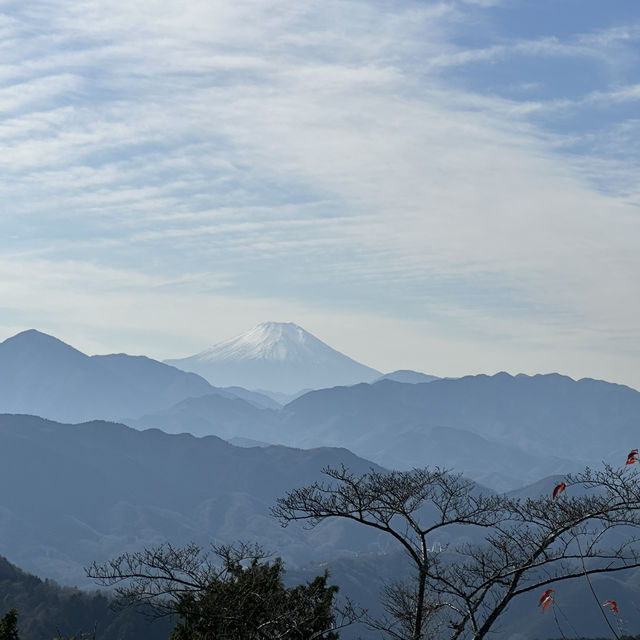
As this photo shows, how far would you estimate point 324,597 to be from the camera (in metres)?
26.3

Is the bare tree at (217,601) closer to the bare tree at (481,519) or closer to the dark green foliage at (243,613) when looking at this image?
the dark green foliage at (243,613)

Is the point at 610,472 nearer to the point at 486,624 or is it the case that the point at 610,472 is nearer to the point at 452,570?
the point at 486,624

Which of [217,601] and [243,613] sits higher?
[217,601]

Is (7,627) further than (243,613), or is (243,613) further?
(7,627)

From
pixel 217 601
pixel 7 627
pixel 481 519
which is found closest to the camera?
pixel 217 601

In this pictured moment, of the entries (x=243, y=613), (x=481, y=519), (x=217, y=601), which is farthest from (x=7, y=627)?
(x=481, y=519)

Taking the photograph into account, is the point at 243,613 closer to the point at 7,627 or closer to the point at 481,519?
the point at 481,519

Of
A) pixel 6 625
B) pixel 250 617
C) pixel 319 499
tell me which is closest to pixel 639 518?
pixel 319 499

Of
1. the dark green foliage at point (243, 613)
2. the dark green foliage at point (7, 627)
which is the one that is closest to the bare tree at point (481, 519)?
the dark green foliage at point (243, 613)

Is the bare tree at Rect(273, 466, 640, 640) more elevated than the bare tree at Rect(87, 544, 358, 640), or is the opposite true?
the bare tree at Rect(273, 466, 640, 640)

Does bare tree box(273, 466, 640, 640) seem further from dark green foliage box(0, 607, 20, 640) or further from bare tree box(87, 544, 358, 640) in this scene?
dark green foliage box(0, 607, 20, 640)

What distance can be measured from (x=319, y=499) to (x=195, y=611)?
4.40 metres

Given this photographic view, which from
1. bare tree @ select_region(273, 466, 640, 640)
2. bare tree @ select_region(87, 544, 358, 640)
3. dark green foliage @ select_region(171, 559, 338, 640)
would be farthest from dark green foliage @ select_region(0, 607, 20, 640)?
bare tree @ select_region(273, 466, 640, 640)

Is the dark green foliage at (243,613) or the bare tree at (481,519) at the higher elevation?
the bare tree at (481,519)
